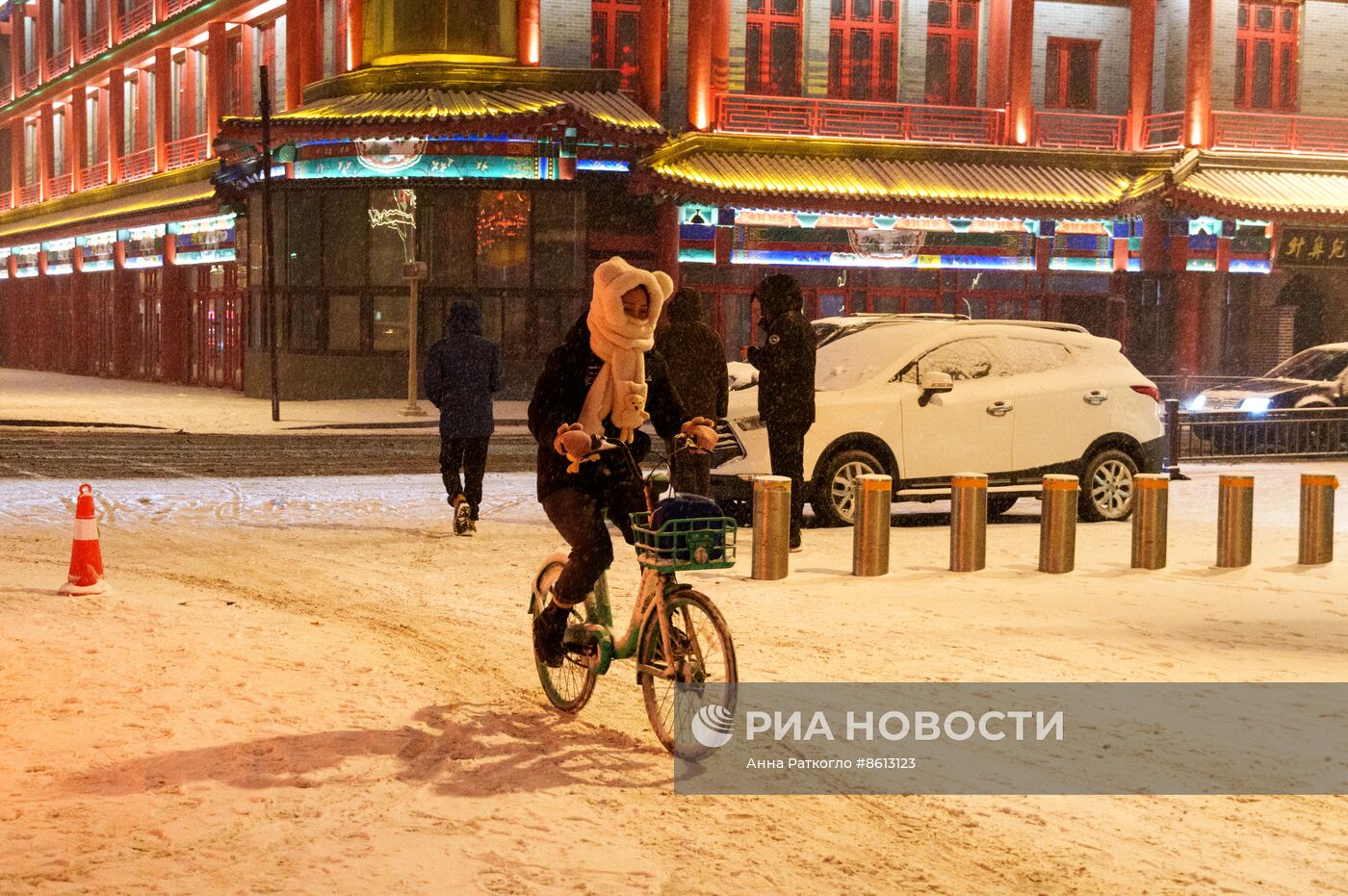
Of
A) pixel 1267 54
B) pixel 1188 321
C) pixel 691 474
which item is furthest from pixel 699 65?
pixel 691 474

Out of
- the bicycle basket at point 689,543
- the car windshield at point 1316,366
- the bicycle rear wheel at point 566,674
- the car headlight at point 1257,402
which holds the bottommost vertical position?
the bicycle rear wheel at point 566,674

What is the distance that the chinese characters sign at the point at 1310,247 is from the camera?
33750mm

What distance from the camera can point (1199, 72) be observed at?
33.5 metres

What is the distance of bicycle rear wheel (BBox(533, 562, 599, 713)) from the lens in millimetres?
6730

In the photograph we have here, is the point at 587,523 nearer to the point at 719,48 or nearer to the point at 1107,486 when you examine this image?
the point at 1107,486

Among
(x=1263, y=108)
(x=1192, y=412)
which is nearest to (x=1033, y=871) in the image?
(x=1192, y=412)

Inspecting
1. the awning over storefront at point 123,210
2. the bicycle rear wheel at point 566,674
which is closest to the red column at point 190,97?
the awning over storefront at point 123,210

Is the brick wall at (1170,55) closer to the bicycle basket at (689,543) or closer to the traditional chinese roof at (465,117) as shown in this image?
the traditional chinese roof at (465,117)

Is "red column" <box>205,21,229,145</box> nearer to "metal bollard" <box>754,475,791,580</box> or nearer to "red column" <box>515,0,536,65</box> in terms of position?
"red column" <box>515,0,536,65</box>

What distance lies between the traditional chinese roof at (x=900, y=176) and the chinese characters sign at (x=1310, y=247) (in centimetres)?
311

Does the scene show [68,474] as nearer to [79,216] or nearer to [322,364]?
[322,364]

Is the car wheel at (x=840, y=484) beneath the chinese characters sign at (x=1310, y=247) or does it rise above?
beneath

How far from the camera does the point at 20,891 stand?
4660 mm

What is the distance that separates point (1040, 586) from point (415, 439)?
14405 millimetres
